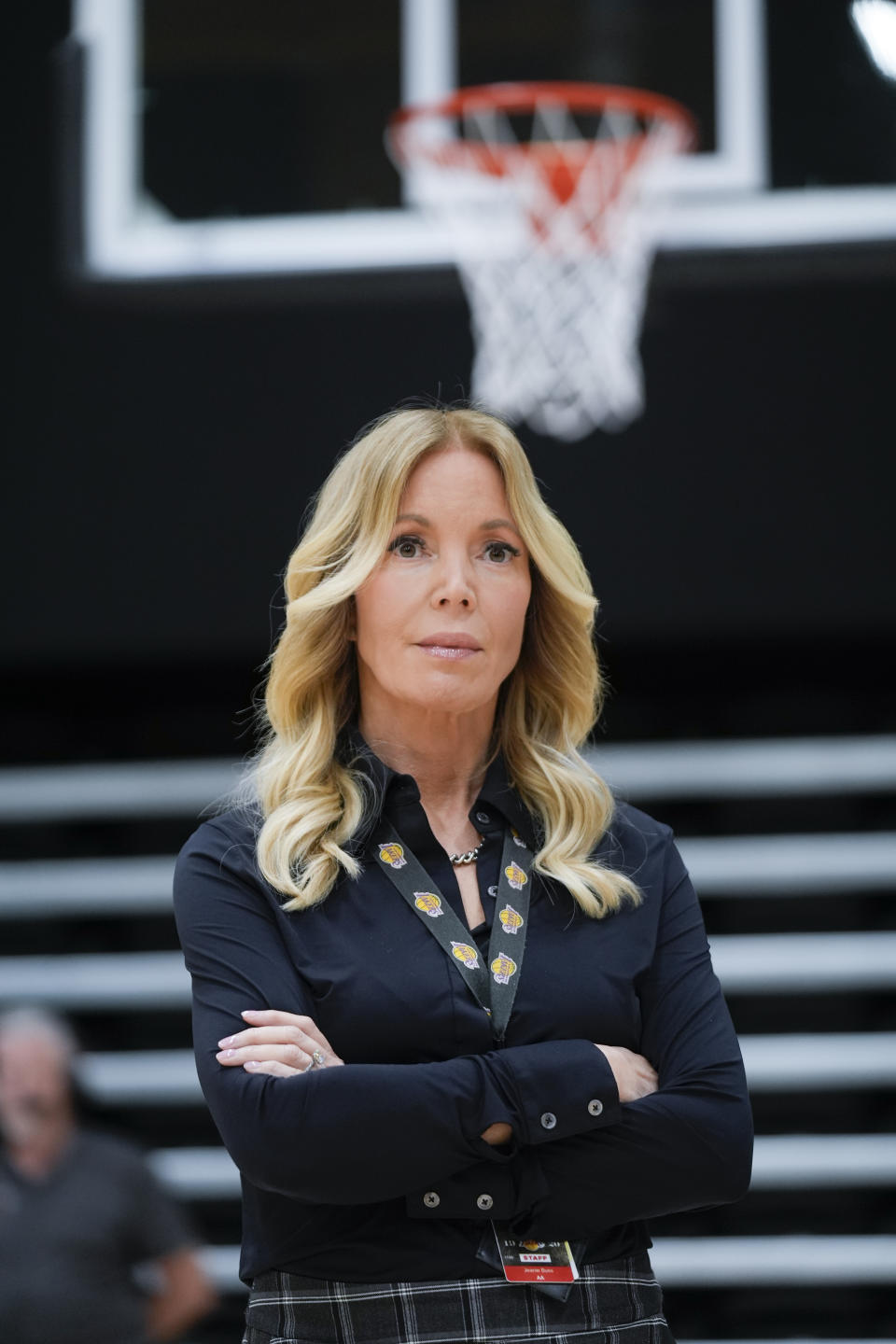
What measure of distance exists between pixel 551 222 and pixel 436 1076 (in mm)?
5018

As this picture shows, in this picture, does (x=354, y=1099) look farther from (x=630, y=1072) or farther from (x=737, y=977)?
(x=737, y=977)

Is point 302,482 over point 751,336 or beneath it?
beneath

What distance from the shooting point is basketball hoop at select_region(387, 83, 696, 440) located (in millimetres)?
6652

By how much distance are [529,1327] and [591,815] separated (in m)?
0.65

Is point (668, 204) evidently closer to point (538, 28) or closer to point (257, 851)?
point (538, 28)

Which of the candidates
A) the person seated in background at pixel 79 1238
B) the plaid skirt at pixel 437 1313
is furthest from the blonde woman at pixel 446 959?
the person seated in background at pixel 79 1238

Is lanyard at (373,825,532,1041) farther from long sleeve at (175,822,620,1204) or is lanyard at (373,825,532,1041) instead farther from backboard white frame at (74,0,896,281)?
backboard white frame at (74,0,896,281)

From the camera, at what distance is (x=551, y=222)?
21.8 ft

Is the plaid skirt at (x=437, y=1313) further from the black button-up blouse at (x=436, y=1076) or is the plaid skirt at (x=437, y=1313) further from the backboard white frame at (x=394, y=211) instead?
the backboard white frame at (x=394, y=211)

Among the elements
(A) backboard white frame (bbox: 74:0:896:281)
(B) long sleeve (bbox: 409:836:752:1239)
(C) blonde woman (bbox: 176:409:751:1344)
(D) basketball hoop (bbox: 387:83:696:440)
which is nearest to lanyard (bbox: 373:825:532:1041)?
(C) blonde woman (bbox: 176:409:751:1344)

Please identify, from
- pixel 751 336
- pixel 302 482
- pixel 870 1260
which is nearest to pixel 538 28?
pixel 751 336

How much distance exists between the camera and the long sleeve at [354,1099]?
6.70 ft

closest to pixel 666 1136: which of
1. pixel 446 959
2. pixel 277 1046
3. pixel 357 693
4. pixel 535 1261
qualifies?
pixel 535 1261

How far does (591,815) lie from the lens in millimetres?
2412
